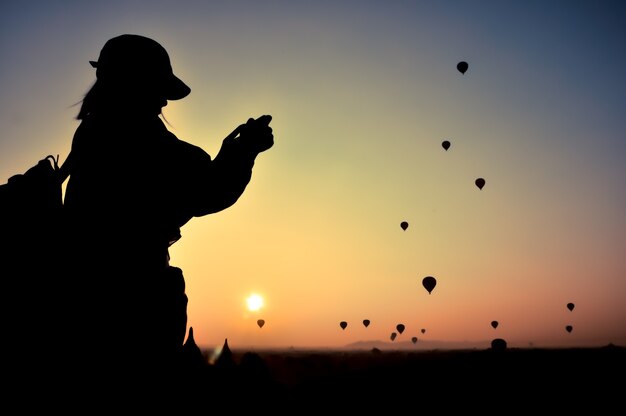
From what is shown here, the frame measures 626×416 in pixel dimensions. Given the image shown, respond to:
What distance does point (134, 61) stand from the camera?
3.12m

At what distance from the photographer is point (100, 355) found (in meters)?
2.54

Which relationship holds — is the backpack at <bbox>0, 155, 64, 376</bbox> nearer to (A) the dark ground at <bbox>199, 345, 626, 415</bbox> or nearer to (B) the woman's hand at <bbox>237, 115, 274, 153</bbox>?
(B) the woman's hand at <bbox>237, 115, 274, 153</bbox>

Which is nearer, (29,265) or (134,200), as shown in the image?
(29,265)

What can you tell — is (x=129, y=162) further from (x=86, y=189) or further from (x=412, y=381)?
(x=412, y=381)

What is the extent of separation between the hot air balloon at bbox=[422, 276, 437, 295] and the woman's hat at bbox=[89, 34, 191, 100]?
4543 centimetres

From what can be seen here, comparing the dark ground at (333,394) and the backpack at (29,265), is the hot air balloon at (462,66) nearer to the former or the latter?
the dark ground at (333,394)

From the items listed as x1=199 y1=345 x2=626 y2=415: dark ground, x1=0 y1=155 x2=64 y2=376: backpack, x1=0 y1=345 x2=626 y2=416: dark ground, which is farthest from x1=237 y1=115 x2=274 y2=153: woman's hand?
x1=199 y1=345 x2=626 y2=415: dark ground

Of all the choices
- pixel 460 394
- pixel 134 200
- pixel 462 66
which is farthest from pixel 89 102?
A: pixel 462 66

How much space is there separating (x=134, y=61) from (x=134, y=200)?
99 centimetres

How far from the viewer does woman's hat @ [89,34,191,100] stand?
3120 millimetres

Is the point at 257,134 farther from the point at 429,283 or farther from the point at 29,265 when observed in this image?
the point at 429,283

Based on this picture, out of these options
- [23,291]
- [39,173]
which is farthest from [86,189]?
[23,291]

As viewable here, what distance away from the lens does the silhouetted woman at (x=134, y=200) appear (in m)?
2.60

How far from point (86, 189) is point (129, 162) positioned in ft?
1.03
